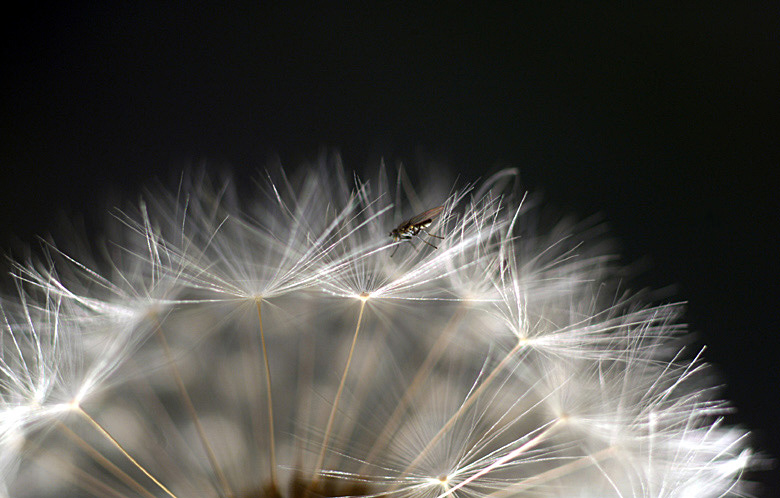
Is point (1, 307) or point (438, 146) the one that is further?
point (438, 146)

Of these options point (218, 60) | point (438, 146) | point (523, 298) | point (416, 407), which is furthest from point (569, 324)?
point (218, 60)

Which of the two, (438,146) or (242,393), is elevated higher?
(438,146)

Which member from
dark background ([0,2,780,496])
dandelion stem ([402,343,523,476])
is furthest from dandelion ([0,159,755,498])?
dark background ([0,2,780,496])

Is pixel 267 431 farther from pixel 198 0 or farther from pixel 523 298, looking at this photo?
pixel 198 0

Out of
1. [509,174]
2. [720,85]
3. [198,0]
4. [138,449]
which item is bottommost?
[138,449]

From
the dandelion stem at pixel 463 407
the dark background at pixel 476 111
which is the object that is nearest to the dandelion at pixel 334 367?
the dandelion stem at pixel 463 407

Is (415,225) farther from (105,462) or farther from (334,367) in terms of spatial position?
(105,462)

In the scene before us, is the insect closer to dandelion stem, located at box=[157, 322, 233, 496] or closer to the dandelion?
the dandelion
